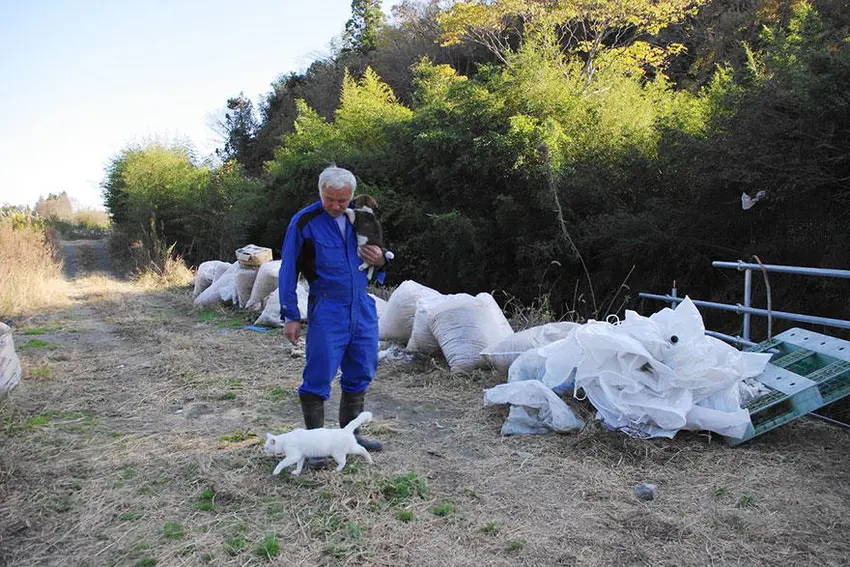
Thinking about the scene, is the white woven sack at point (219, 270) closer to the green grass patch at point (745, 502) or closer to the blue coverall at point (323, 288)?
the blue coverall at point (323, 288)

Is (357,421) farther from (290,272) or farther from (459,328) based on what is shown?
(459,328)

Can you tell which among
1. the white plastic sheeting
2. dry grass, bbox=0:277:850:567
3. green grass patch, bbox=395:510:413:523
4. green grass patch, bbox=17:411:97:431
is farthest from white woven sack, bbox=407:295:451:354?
green grass patch, bbox=395:510:413:523

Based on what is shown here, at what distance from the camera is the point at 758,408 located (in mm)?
2811

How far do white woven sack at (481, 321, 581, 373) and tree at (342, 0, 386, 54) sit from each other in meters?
24.1

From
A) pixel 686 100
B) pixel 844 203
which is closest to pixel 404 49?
pixel 686 100

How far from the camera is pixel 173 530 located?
2074mm

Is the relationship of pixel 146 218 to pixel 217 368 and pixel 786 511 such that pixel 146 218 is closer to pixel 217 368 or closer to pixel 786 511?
pixel 217 368

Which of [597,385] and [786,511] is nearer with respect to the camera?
[786,511]

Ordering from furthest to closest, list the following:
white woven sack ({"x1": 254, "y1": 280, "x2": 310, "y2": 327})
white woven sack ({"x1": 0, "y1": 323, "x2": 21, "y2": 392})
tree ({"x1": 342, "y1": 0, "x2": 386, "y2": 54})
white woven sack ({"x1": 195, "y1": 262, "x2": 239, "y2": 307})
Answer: tree ({"x1": 342, "y1": 0, "x2": 386, "y2": 54}), white woven sack ({"x1": 195, "y1": 262, "x2": 239, "y2": 307}), white woven sack ({"x1": 254, "y1": 280, "x2": 310, "y2": 327}), white woven sack ({"x1": 0, "y1": 323, "x2": 21, "y2": 392})

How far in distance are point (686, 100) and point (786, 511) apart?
921 cm

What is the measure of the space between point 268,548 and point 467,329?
8.31ft

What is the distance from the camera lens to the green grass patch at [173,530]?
6.70 feet

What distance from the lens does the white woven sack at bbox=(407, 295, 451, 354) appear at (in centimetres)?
460

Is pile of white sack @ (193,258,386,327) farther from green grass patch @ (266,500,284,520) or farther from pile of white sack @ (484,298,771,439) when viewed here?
green grass patch @ (266,500,284,520)
